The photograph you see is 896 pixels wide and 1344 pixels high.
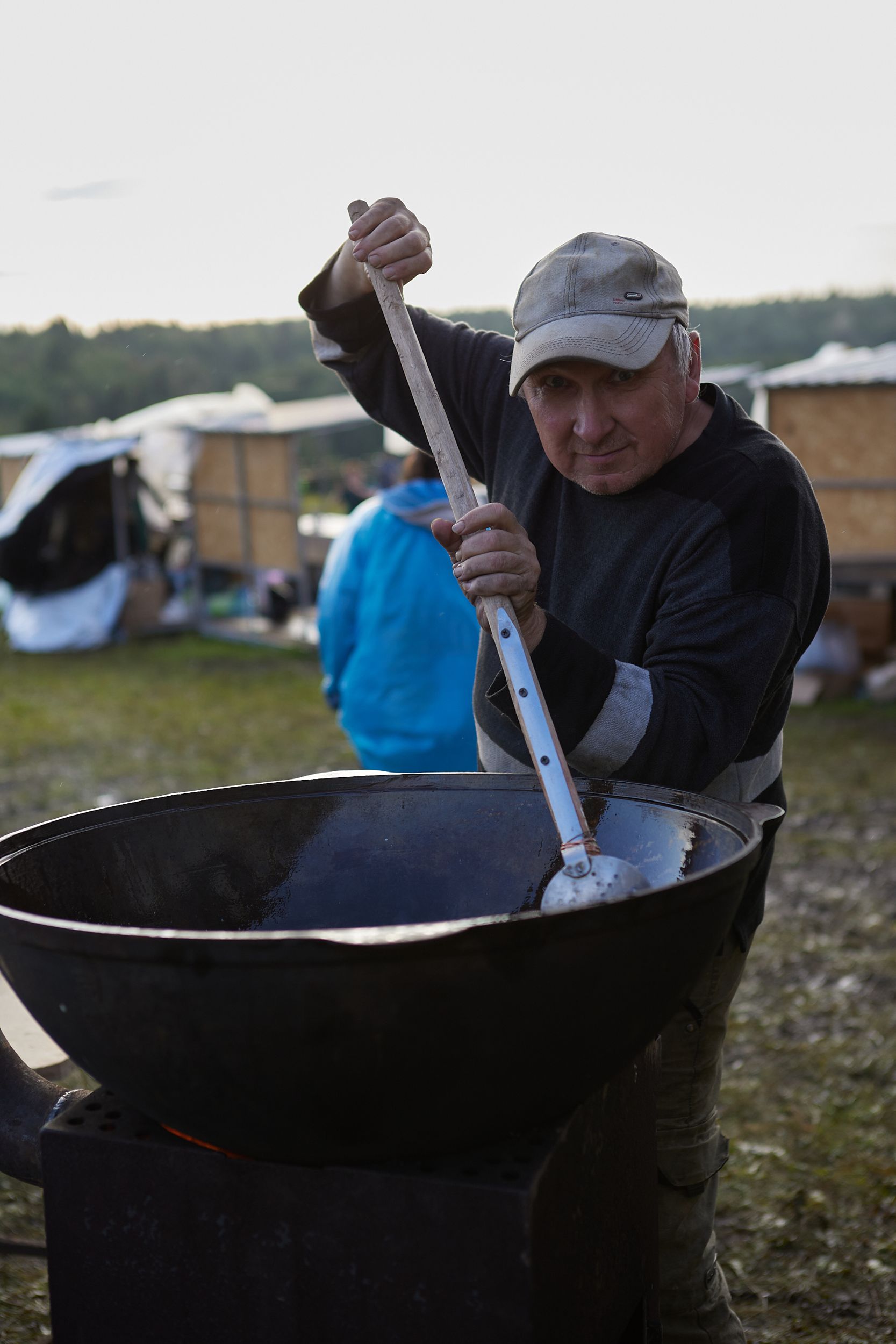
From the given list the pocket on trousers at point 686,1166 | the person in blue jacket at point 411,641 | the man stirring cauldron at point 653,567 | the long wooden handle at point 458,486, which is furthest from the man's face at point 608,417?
the person in blue jacket at point 411,641

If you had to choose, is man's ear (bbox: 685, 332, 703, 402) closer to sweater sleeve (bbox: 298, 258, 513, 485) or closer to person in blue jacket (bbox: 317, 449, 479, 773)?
sweater sleeve (bbox: 298, 258, 513, 485)

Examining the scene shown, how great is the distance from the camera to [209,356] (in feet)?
127

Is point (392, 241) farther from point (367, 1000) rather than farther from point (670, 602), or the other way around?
point (367, 1000)

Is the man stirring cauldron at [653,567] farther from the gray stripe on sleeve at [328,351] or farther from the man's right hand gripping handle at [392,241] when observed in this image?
the gray stripe on sleeve at [328,351]

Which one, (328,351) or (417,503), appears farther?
(417,503)

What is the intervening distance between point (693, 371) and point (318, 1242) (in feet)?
3.87

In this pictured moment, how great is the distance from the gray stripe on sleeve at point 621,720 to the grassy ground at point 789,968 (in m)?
1.47

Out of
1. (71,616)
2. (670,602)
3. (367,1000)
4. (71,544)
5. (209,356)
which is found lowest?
(71,616)

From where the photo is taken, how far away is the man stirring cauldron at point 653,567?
144cm

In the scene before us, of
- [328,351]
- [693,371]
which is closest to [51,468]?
[328,351]

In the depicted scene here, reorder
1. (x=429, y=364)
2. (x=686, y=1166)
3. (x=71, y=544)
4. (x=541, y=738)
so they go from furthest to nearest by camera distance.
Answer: (x=71, y=544)
(x=429, y=364)
(x=686, y=1166)
(x=541, y=738)

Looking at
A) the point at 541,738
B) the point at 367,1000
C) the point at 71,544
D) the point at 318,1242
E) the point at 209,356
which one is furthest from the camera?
the point at 209,356

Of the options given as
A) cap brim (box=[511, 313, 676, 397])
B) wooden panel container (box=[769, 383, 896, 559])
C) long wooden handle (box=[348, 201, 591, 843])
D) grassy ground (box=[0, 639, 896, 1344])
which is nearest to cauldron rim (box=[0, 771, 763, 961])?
long wooden handle (box=[348, 201, 591, 843])

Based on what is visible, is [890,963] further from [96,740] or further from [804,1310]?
[96,740]
